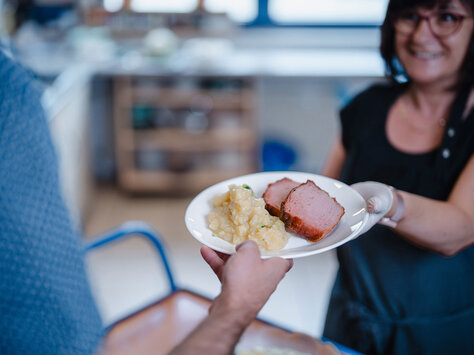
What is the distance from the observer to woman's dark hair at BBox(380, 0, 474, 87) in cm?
114

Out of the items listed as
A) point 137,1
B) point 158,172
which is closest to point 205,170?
point 158,172

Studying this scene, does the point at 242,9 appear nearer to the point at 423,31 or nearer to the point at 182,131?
the point at 182,131

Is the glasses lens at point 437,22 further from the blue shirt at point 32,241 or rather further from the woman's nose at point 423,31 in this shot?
the blue shirt at point 32,241

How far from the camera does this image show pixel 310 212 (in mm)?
925

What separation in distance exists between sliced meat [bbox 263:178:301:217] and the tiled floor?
48.2 inches

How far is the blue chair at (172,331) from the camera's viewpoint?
1069 millimetres

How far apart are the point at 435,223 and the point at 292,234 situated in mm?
351

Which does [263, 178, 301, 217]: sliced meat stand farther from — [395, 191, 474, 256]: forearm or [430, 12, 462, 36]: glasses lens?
[430, 12, 462, 36]: glasses lens

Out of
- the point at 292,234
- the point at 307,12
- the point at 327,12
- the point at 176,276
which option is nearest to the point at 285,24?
the point at 307,12

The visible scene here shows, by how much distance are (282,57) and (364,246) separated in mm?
2543

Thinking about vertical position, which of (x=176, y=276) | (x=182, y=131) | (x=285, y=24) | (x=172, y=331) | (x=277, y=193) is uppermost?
(x=285, y=24)

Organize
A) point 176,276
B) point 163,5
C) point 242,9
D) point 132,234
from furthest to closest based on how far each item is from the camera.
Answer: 1. point 242,9
2. point 163,5
3. point 176,276
4. point 132,234

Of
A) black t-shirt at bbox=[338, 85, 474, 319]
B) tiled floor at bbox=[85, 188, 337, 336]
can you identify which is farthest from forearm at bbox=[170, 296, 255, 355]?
tiled floor at bbox=[85, 188, 337, 336]

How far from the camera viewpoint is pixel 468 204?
1.10 meters
